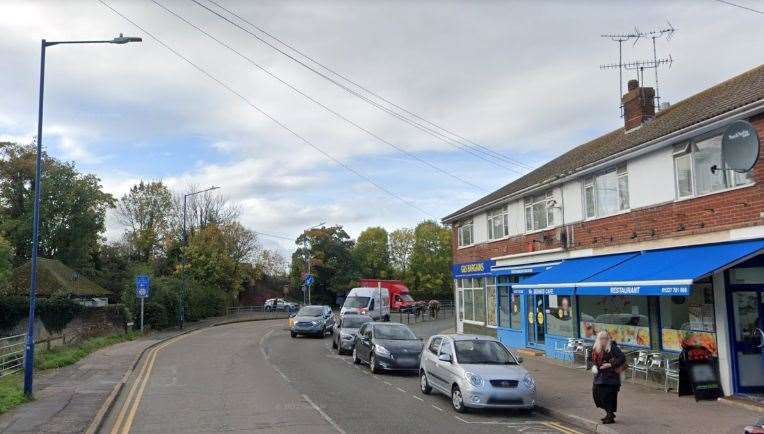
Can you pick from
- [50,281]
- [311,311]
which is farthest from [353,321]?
[50,281]

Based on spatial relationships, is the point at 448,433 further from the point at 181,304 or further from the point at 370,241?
the point at 370,241

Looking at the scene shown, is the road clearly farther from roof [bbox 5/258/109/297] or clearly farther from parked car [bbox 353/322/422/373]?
roof [bbox 5/258/109/297]

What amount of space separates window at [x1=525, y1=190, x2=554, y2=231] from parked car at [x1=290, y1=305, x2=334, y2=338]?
1289 centimetres

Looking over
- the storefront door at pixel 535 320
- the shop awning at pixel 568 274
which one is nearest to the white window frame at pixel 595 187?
the shop awning at pixel 568 274

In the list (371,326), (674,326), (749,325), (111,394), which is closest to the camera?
(749,325)

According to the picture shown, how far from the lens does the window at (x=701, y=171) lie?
44.9 feet

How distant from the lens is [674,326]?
50.1 feet

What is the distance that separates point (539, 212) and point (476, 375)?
1183cm

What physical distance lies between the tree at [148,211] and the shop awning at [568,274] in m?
57.7

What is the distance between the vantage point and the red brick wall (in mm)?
12919

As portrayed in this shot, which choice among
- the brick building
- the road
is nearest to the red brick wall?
the brick building

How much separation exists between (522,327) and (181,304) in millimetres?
24146

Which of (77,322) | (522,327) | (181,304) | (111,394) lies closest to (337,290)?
(181,304)

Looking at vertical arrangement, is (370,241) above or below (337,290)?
above
